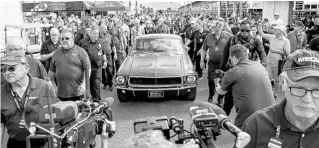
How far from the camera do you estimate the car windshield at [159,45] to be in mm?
8688

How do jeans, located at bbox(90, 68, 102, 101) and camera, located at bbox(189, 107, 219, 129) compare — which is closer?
camera, located at bbox(189, 107, 219, 129)

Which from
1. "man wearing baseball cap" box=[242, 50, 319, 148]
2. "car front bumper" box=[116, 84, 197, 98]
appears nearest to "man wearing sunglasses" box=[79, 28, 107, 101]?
"car front bumper" box=[116, 84, 197, 98]

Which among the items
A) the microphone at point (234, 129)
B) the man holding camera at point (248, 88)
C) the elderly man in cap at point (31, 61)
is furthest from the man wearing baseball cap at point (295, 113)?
the elderly man in cap at point (31, 61)

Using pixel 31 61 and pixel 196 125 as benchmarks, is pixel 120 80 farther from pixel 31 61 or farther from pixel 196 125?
pixel 196 125

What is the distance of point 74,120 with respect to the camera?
2.69 meters

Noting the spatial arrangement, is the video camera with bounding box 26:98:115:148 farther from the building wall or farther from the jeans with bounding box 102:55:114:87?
the building wall

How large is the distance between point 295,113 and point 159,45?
22.6 ft

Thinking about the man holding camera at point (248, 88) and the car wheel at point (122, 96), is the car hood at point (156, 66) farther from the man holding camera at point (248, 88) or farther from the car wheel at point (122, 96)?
the man holding camera at point (248, 88)

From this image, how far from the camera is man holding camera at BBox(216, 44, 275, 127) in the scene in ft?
13.1

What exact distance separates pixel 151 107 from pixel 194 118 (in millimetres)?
5875

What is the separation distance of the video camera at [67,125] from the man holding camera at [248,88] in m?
1.66

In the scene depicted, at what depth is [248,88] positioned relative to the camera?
159 inches

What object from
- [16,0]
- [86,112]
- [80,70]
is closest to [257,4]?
[16,0]

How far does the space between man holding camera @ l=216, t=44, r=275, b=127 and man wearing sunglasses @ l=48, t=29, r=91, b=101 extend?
2477 mm
